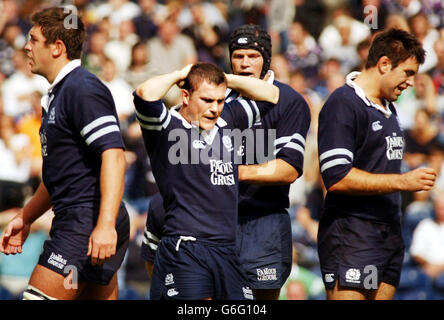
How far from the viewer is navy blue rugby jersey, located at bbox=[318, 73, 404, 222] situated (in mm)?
5836

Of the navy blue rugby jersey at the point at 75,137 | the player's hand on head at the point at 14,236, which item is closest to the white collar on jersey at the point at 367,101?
the navy blue rugby jersey at the point at 75,137

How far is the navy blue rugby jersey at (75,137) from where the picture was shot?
527 cm

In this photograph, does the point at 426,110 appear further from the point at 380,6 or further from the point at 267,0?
the point at 267,0

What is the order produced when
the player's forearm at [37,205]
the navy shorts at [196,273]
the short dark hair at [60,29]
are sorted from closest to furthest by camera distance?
1. the navy shorts at [196,273]
2. the short dark hair at [60,29]
3. the player's forearm at [37,205]

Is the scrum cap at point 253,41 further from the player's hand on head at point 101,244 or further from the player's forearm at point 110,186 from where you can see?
the player's hand on head at point 101,244

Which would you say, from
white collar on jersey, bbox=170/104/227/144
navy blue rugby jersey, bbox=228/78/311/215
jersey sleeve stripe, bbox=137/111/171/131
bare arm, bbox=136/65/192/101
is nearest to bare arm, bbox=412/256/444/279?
navy blue rugby jersey, bbox=228/78/311/215

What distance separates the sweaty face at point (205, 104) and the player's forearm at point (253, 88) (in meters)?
0.24

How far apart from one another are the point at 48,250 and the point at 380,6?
8.45m

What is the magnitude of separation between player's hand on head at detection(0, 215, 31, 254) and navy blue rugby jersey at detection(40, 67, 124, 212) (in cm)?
53

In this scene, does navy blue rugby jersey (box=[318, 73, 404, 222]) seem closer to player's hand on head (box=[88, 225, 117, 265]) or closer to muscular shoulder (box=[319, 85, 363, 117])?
muscular shoulder (box=[319, 85, 363, 117])

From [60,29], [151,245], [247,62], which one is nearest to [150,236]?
[151,245]

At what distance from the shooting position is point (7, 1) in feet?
45.5

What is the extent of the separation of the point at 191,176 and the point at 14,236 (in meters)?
1.37
